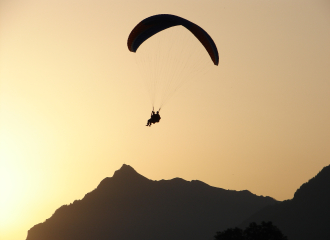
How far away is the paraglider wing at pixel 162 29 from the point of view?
161 ft

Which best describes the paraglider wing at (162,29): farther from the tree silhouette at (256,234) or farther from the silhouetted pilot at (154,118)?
the tree silhouette at (256,234)

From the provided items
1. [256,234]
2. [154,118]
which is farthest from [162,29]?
[256,234]

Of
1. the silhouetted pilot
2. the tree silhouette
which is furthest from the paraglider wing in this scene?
the tree silhouette

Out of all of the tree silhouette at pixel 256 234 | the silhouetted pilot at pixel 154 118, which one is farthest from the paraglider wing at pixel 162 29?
the tree silhouette at pixel 256 234

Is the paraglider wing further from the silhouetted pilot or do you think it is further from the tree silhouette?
the tree silhouette

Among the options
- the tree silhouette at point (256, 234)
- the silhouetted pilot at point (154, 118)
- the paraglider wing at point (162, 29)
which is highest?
the paraglider wing at point (162, 29)

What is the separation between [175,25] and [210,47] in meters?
4.35

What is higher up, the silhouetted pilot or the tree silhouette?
the silhouetted pilot

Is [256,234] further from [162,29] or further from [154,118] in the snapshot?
[162,29]

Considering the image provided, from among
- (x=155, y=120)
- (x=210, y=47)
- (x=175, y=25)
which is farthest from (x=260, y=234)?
(x=175, y=25)

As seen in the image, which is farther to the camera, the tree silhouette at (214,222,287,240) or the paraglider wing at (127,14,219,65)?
the tree silhouette at (214,222,287,240)

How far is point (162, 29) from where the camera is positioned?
51219 mm

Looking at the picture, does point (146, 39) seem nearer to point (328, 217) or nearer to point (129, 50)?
point (129, 50)

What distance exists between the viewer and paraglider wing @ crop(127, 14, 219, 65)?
161ft
